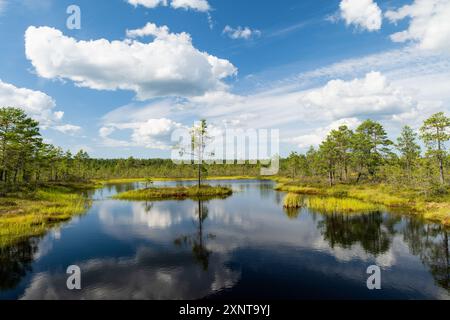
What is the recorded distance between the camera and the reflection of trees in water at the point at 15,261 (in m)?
17.7

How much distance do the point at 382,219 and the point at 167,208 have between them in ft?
107

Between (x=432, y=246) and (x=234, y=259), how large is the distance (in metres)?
18.5

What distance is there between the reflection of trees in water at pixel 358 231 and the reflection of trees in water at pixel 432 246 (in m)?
2.11

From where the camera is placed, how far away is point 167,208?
1804 inches

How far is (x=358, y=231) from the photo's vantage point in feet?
97.6

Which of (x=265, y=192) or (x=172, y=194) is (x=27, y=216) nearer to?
(x=172, y=194)

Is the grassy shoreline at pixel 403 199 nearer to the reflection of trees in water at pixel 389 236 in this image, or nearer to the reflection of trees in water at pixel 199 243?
the reflection of trees in water at pixel 389 236

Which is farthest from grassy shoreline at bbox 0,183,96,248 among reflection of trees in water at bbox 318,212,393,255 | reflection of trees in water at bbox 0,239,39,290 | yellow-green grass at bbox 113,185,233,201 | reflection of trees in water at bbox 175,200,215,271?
reflection of trees in water at bbox 318,212,393,255

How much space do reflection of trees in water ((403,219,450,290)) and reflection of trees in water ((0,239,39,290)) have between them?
28.1m

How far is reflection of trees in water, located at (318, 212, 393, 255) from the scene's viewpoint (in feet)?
82.4

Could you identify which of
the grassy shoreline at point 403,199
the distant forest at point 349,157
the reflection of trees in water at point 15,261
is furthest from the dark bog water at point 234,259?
the distant forest at point 349,157

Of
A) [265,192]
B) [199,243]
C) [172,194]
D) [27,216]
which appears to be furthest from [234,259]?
[265,192]
